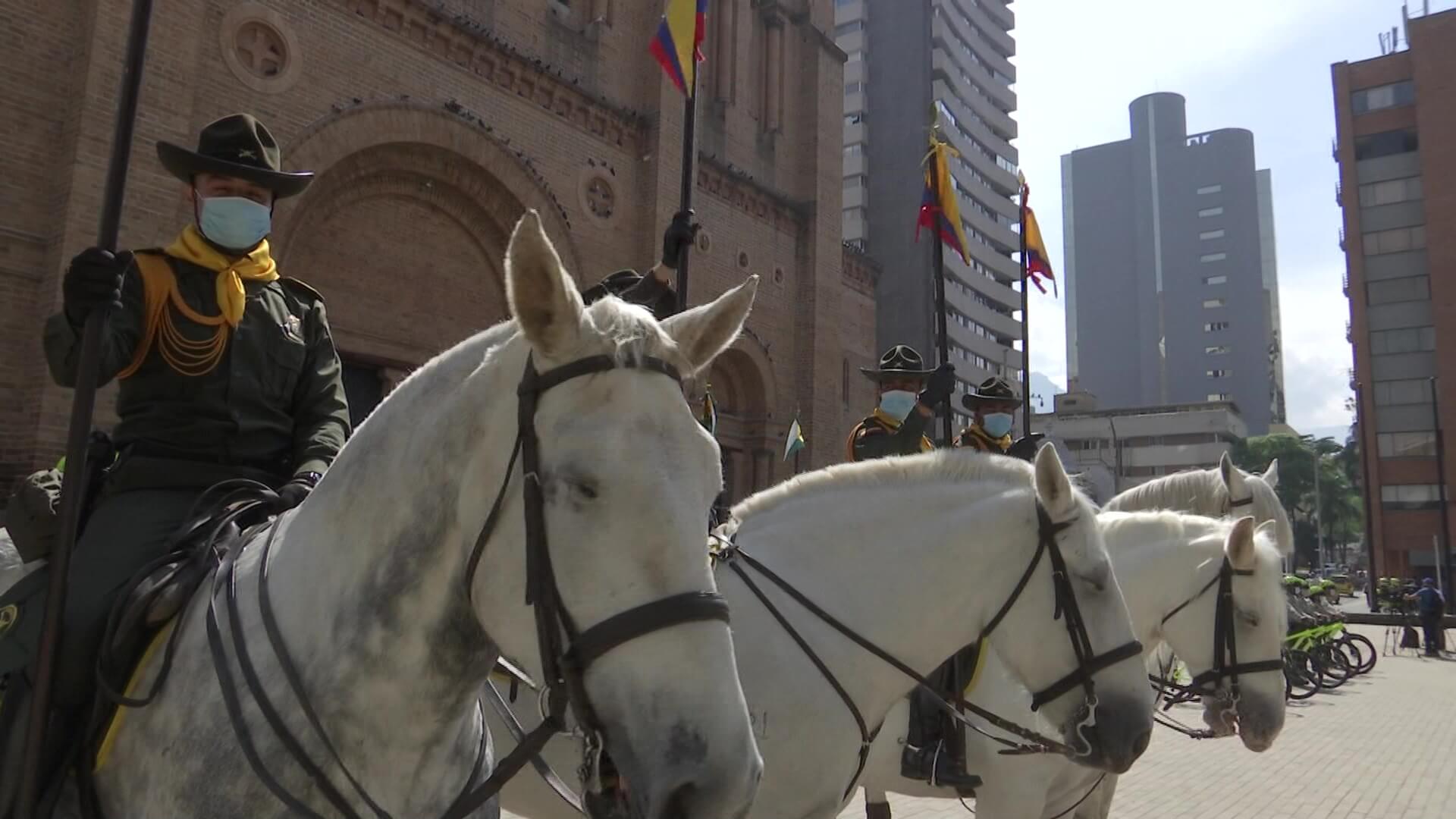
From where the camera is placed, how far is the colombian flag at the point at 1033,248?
432 inches

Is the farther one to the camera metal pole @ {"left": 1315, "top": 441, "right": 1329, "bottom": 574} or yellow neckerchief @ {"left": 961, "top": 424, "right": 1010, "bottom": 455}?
metal pole @ {"left": 1315, "top": 441, "right": 1329, "bottom": 574}

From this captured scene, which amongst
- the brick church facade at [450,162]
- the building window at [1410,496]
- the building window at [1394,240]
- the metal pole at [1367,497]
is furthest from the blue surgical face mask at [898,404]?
the building window at [1394,240]

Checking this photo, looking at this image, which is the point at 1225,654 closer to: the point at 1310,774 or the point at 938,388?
the point at 938,388

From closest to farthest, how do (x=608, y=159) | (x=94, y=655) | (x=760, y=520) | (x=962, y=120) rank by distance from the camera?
(x=94, y=655)
(x=760, y=520)
(x=608, y=159)
(x=962, y=120)

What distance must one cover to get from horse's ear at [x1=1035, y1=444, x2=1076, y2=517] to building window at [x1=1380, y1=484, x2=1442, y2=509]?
55281 mm

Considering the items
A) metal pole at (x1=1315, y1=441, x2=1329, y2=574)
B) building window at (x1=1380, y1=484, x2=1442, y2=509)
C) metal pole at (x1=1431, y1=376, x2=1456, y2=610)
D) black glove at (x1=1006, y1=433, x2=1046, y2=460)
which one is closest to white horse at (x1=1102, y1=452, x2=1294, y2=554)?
black glove at (x1=1006, y1=433, x2=1046, y2=460)

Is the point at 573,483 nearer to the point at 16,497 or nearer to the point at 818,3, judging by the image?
the point at 16,497

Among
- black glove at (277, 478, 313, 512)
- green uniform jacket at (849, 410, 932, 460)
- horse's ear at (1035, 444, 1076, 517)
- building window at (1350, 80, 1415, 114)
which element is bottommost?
black glove at (277, 478, 313, 512)

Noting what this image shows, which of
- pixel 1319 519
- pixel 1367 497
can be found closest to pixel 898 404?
pixel 1367 497

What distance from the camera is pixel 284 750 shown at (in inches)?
71.2

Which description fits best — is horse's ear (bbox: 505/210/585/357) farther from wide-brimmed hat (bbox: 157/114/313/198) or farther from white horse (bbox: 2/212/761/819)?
wide-brimmed hat (bbox: 157/114/313/198)

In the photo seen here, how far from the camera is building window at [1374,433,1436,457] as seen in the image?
159 feet

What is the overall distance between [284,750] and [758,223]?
62.7 feet

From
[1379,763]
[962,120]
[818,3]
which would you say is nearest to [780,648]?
[1379,763]
